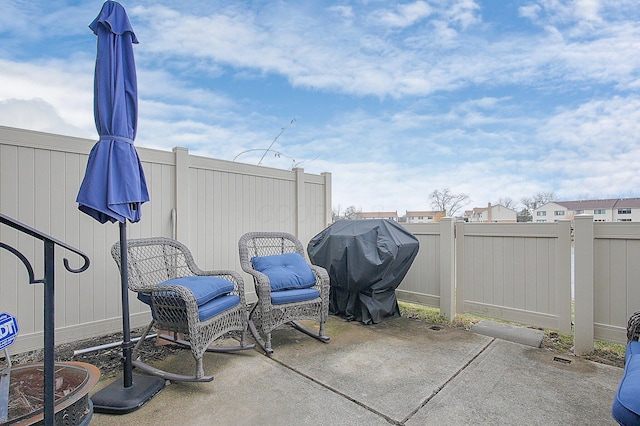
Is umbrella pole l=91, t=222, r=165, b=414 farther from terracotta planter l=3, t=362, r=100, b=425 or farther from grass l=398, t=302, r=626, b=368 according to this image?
grass l=398, t=302, r=626, b=368

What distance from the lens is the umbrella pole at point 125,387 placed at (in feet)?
6.69

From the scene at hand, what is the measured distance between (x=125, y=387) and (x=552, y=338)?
3914 millimetres

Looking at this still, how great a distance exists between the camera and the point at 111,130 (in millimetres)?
2133

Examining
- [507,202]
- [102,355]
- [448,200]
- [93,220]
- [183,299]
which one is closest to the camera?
[183,299]

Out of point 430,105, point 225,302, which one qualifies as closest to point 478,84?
point 430,105

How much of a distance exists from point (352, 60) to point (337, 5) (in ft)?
3.42

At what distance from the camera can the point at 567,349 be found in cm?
303

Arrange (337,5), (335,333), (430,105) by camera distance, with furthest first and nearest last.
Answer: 1. (430,105)
2. (337,5)
3. (335,333)

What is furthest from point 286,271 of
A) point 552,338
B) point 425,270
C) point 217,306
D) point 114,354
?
point 552,338

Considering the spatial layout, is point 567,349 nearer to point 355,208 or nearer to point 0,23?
point 0,23

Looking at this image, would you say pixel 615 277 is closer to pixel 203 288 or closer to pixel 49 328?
pixel 203 288

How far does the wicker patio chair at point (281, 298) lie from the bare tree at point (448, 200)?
376 inches

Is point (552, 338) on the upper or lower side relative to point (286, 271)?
lower

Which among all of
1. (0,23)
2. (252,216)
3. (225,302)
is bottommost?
(225,302)
